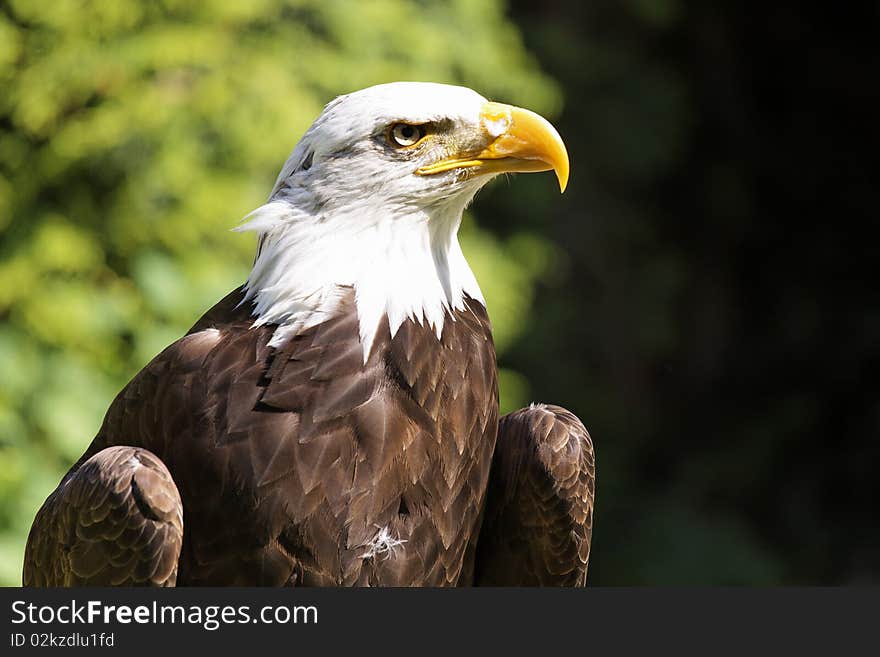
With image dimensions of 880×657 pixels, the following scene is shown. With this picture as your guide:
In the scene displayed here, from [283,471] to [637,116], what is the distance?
22.6 ft

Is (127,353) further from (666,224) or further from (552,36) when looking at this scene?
(666,224)

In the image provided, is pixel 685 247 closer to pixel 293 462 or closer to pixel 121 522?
pixel 293 462

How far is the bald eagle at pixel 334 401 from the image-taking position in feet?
8.49

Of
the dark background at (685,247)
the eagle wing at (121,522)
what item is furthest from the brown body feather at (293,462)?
the dark background at (685,247)

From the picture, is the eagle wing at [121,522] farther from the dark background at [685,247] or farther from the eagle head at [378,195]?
the dark background at [685,247]

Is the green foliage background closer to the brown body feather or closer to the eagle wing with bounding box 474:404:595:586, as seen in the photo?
the brown body feather

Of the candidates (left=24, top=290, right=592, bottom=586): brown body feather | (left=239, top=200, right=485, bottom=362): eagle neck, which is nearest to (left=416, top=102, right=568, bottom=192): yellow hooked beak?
(left=239, top=200, right=485, bottom=362): eagle neck

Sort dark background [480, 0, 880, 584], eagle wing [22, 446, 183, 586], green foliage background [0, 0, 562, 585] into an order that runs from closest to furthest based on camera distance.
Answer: eagle wing [22, 446, 183, 586]
green foliage background [0, 0, 562, 585]
dark background [480, 0, 880, 584]

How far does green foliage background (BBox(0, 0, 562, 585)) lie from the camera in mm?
4359

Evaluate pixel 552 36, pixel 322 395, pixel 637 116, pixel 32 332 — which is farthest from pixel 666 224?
pixel 322 395

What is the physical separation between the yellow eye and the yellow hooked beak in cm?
7

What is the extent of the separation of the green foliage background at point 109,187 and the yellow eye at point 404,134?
6.42 ft

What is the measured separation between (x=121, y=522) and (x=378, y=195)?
3.05 feet

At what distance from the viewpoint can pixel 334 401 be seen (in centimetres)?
265
